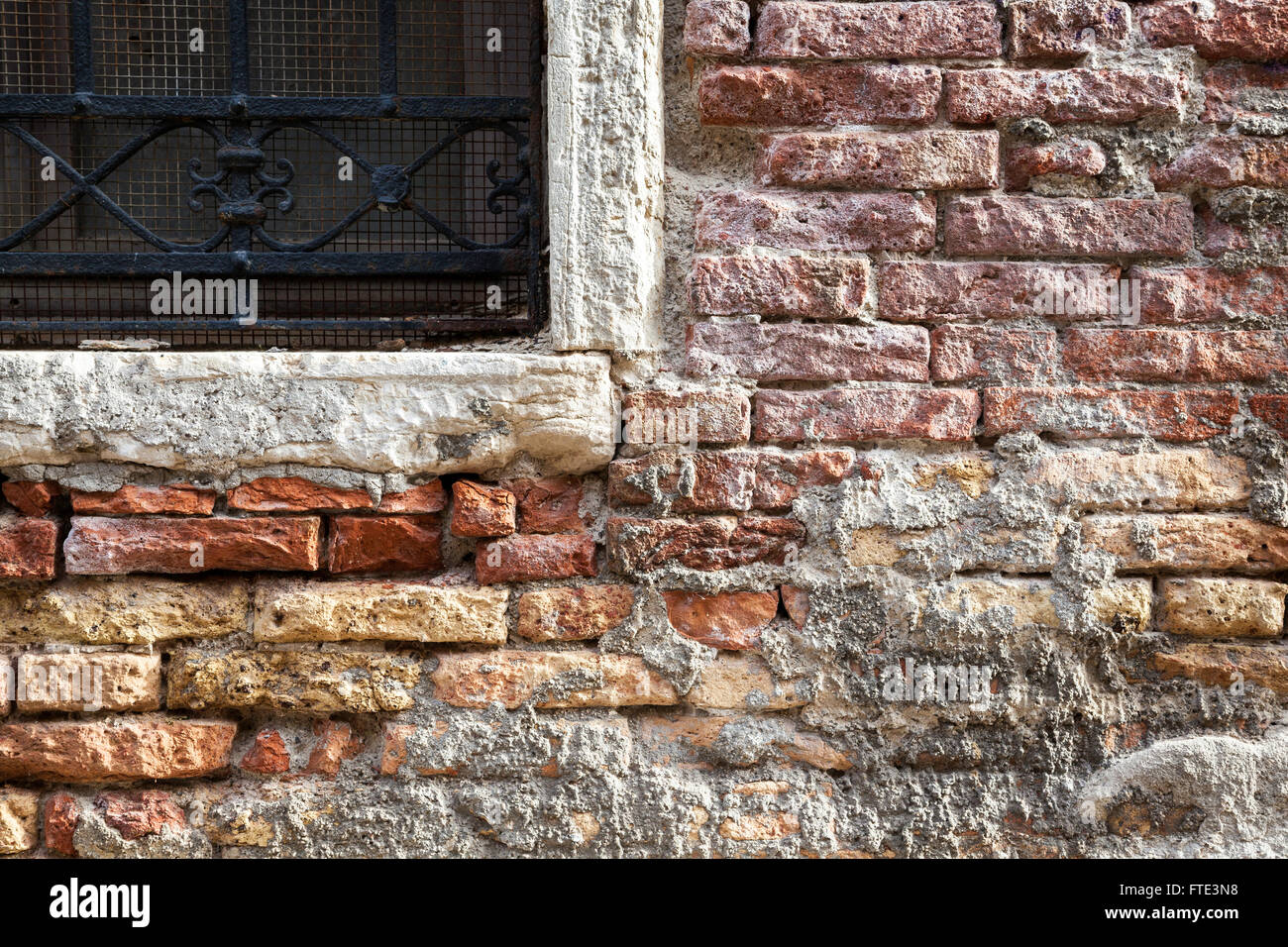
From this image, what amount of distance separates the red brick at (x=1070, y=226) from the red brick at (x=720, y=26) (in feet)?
1.57

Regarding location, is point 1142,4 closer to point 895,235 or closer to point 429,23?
point 895,235

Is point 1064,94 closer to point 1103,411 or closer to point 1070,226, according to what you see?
point 1070,226

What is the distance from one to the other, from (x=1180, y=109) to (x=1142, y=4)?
0.64 ft

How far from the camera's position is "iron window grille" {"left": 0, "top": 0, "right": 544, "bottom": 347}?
167 cm

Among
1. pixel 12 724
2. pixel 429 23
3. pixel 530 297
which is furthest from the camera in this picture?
pixel 429 23

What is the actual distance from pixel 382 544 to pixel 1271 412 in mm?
1577

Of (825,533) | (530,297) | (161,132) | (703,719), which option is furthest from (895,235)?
(161,132)

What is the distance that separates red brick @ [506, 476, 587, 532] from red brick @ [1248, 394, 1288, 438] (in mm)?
1205

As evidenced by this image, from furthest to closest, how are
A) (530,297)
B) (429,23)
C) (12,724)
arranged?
(429,23), (530,297), (12,724)

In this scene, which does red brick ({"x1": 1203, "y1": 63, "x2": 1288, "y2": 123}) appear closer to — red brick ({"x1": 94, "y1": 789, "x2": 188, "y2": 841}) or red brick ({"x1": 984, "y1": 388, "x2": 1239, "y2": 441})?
red brick ({"x1": 984, "y1": 388, "x2": 1239, "y2": 441})

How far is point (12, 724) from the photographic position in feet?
5.05

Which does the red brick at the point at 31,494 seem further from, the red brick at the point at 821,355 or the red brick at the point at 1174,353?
the red brick at the point at 1174,353

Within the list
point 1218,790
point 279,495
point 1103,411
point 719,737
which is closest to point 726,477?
point 719,737

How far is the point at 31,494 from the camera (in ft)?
5.06
